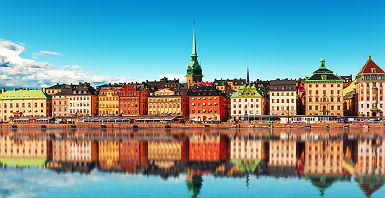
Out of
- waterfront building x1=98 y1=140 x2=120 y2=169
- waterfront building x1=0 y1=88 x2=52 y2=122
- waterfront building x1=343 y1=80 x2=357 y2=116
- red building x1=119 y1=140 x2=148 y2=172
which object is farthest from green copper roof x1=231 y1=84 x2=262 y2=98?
waterfront building x1=98 y1=140 x2=120 y2=169

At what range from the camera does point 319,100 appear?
141375 millimetres

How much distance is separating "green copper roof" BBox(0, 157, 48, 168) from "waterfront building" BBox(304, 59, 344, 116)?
10451 cm

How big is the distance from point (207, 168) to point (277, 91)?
101189mm

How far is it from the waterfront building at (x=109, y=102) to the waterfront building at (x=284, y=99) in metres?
59.8

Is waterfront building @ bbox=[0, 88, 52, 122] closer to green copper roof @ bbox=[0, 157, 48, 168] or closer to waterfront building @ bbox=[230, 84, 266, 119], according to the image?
waterfront building @ bbox=[230, 84, 266, 119]

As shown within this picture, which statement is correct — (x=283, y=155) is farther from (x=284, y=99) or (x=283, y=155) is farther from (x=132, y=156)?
→ (x=284, y=99)

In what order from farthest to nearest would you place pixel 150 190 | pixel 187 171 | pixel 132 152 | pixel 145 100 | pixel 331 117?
pixel 145 100 → pixel 331 117 → pixel 132 152 → pixel 187 171 → pixel 150 190

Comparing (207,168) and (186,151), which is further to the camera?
(186,151)

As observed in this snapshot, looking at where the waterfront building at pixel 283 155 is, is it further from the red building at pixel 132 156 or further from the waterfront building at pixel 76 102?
the waterfront building at pixel 76 102

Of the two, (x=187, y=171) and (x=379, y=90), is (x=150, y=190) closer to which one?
(x=187, y=171)

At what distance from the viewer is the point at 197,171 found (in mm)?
45125

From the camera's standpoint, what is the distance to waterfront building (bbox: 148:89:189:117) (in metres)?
153

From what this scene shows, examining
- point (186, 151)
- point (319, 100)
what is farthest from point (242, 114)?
point (186, 151)

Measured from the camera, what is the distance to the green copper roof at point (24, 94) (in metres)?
169
